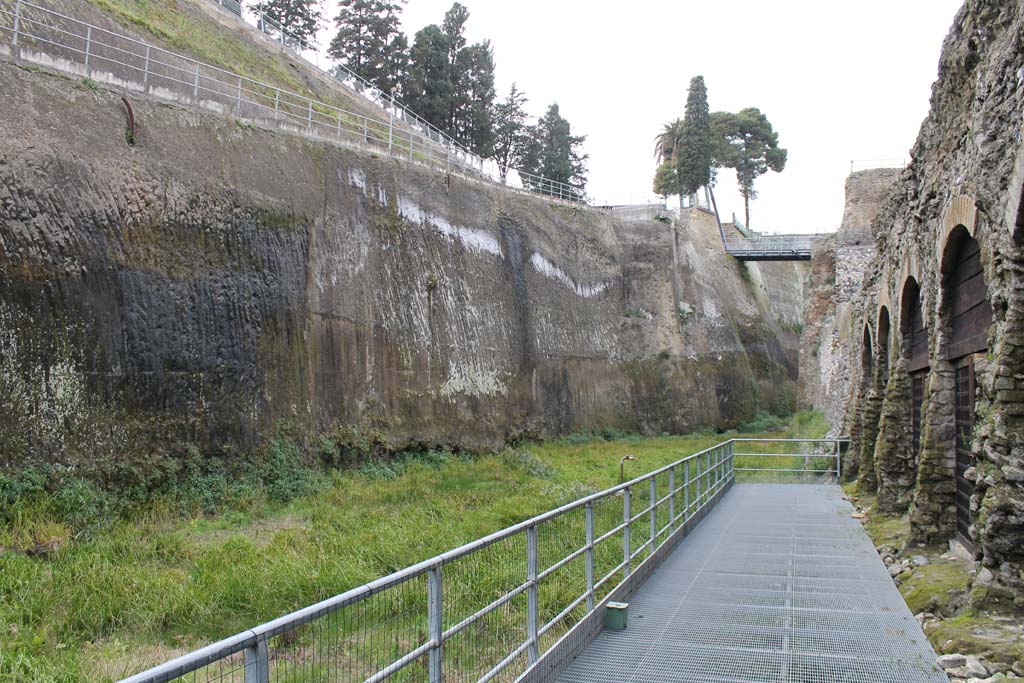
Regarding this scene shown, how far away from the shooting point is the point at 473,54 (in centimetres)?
4853

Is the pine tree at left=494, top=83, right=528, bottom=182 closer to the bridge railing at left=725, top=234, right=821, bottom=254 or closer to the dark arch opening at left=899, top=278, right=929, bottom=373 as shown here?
the bridge railing at left=725, top=234, right=821, bottom=254

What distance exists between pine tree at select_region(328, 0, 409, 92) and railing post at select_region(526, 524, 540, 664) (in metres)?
45.0

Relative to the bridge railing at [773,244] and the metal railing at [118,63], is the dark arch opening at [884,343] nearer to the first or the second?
the metal railing at [118,63]

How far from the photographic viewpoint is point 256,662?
305 cm

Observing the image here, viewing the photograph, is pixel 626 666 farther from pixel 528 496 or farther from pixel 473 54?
pixel 473 54

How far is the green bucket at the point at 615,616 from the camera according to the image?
7.45 metres

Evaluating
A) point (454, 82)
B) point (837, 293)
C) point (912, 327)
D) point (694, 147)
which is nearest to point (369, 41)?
point (454, 82)

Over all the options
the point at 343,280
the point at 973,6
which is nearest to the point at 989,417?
the point at 973,6

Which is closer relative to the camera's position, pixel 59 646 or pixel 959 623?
pixel 959 623

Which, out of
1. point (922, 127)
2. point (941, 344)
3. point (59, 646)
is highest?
point (922, 127)

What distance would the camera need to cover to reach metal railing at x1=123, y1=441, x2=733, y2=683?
3.70 m

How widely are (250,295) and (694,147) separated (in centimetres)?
3634

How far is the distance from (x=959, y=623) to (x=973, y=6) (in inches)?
257

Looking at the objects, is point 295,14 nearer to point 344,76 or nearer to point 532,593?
point 344,76
